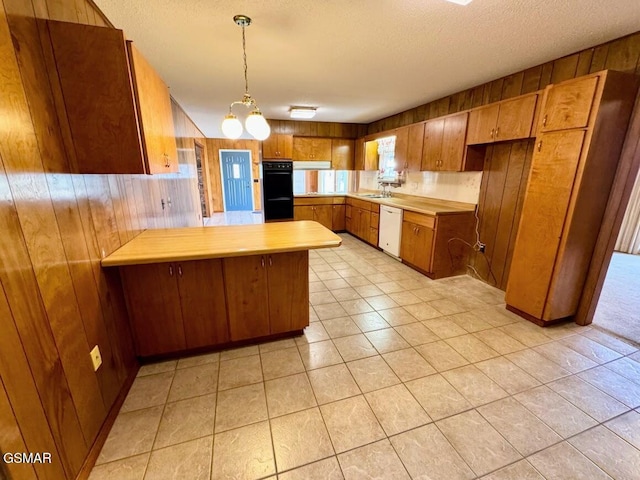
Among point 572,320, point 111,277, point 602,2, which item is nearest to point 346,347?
point 111,277

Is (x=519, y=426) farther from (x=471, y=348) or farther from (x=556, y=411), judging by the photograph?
(x=471, y=348)

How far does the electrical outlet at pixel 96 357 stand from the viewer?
1.43 m

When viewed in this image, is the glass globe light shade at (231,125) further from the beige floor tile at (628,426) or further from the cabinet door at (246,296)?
the beige floor tile at (628,426)

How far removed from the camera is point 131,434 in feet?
4.87

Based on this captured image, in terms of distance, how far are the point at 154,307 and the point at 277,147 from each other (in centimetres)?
416

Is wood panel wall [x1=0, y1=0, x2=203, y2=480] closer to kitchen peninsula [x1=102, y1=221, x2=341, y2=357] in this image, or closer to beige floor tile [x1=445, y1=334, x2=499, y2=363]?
kitchen peninsula [x1=102, y1=221, x2=341, y2=357]

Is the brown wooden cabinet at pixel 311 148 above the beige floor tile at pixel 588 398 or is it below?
above

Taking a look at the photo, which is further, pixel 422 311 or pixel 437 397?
pixel 422 311

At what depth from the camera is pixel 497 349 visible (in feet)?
7.18

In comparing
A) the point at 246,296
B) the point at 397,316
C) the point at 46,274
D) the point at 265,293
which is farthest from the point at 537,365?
the point at 46,274

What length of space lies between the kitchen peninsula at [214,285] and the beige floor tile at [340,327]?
281mm

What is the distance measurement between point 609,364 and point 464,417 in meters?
1.43

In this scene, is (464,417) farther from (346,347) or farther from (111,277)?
(111,277)

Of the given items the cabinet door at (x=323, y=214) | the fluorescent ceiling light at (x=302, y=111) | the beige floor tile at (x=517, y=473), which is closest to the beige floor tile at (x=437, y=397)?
the beige floor tile at (x=517, y=473)
